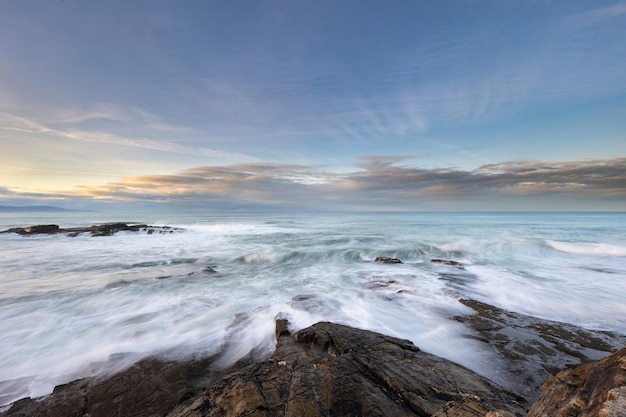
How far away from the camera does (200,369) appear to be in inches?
212

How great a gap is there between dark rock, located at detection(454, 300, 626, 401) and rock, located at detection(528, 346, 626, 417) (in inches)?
85.8

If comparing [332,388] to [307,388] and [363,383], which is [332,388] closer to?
[307,388]

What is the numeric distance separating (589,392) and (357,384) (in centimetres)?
242

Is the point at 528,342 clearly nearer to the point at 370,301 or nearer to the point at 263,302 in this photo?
the point at 370,301

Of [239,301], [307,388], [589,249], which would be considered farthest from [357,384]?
[589,249]

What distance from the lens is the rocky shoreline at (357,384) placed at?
2699 mm

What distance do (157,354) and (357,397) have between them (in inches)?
190

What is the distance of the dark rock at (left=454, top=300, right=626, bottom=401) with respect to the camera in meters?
4.98

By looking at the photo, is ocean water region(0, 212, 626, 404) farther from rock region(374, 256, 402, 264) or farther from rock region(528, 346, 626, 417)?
rock region(528, 346, 626, 417)

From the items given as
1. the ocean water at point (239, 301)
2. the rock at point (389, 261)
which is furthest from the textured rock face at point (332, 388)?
the rock at point (389, 261)

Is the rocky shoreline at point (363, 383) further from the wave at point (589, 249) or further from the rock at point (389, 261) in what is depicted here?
the wave at point (589, 249)

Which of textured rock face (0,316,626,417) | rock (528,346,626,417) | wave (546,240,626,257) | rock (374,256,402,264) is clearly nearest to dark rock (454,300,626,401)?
textured rock face (0,316,626,417)

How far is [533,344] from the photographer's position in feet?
19.9

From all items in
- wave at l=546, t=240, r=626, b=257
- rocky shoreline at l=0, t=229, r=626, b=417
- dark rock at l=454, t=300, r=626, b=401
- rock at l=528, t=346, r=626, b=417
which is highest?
rock at l=528, t=346, r=626, b=417
